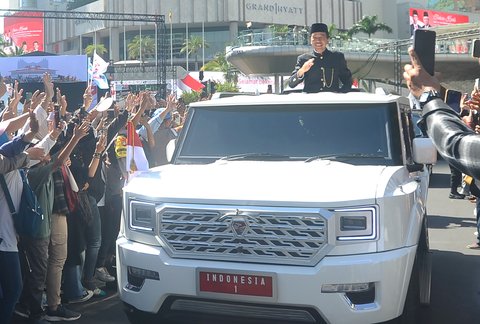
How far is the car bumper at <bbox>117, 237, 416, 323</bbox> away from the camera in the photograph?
12.4 ft

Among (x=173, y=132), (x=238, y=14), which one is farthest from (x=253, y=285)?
(x=238, y=14)

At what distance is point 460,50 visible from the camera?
42.7m

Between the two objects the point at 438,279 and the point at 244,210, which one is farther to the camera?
the point at 438,279

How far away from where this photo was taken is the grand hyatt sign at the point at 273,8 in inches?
3426

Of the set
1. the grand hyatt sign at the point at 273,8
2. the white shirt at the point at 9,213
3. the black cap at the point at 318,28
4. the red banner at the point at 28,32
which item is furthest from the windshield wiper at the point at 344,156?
the red banner at the point at 28,32

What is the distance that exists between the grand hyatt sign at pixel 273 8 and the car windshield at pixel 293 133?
84.4m

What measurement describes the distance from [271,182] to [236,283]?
76 cm

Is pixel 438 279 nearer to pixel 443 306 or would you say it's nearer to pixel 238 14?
pixel 443 306

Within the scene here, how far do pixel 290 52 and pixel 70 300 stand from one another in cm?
3863

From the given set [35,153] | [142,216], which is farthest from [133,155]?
[142,216]

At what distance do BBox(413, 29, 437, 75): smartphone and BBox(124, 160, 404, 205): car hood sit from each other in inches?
64.9

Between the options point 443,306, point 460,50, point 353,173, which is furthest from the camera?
point 460,50

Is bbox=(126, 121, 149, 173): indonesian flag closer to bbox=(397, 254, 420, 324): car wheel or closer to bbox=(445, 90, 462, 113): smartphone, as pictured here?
bbox=(397, 254, 420, 324): car wheel

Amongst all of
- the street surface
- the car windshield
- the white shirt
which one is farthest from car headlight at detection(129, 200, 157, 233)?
the white shirt
